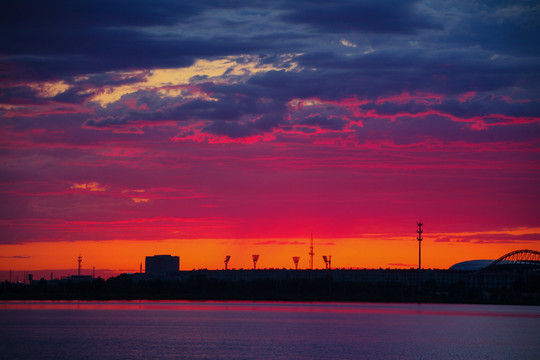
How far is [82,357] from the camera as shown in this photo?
287 ft

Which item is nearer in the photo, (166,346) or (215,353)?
(215,353)

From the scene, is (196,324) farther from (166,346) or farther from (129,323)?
(166,346)

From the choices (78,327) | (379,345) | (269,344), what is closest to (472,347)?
(379,345)

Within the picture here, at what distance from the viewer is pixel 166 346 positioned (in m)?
102

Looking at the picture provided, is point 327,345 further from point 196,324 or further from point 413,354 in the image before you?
point 196,324

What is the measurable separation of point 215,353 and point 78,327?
55.2 meters

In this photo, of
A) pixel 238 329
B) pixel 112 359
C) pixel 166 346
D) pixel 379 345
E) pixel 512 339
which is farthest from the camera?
pixel 238 329

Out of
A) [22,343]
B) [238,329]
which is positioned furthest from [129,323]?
[22,343]

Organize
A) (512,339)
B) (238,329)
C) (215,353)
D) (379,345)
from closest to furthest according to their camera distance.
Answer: (215,353) < (379,345) < (512,339) < (238,329)

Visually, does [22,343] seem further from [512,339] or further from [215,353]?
[512,339]

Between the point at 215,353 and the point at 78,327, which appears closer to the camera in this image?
the point at 215,353

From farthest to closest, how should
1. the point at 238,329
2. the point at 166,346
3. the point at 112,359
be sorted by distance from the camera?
the point at 238,329
the point at 166,346
the point at 112,359

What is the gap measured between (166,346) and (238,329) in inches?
1425

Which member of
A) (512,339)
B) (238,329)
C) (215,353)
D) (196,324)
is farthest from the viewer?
(196,324)
